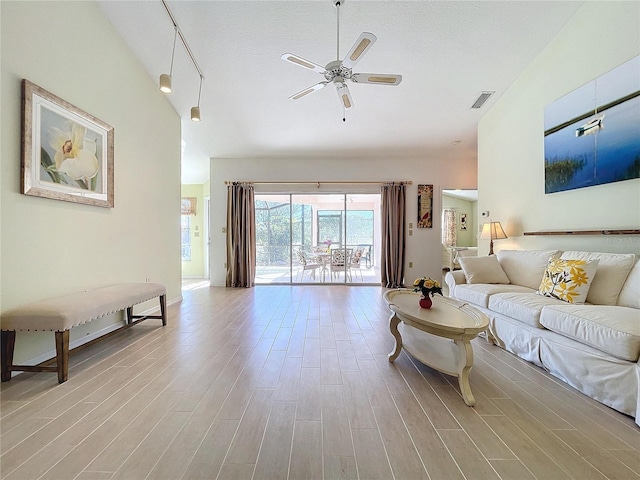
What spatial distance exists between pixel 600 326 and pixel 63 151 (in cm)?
444

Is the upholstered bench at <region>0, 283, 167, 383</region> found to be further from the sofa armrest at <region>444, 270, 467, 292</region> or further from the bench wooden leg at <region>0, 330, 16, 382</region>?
the sofa armrest at <region>444, 270, 467, 292</region>

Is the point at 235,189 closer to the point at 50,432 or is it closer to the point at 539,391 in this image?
the point at 50,432

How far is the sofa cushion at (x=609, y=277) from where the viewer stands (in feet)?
7.09

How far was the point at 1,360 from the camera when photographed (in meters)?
1.89

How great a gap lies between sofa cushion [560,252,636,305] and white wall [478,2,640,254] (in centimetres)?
24

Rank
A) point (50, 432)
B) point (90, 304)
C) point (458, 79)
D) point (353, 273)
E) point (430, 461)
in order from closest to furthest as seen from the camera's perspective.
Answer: point (430, 461)
point (50, 432)
point (90, 304)
point (458, 79)
point (353, 273)

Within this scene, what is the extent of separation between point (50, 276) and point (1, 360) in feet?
2.17

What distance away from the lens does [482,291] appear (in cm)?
286

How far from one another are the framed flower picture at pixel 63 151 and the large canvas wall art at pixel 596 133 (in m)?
4.96

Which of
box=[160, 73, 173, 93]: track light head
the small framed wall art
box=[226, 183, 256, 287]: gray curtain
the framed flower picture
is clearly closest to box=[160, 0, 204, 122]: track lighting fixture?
box=[160, 73, 173, 93]: track light head

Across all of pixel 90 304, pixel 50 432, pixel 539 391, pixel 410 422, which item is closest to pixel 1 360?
pixel 90 304

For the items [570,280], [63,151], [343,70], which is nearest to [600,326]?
[570,280]

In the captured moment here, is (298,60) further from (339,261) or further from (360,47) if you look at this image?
(339,261)

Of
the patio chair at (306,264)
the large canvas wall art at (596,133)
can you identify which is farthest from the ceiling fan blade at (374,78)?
the patio chair at (306,264)
